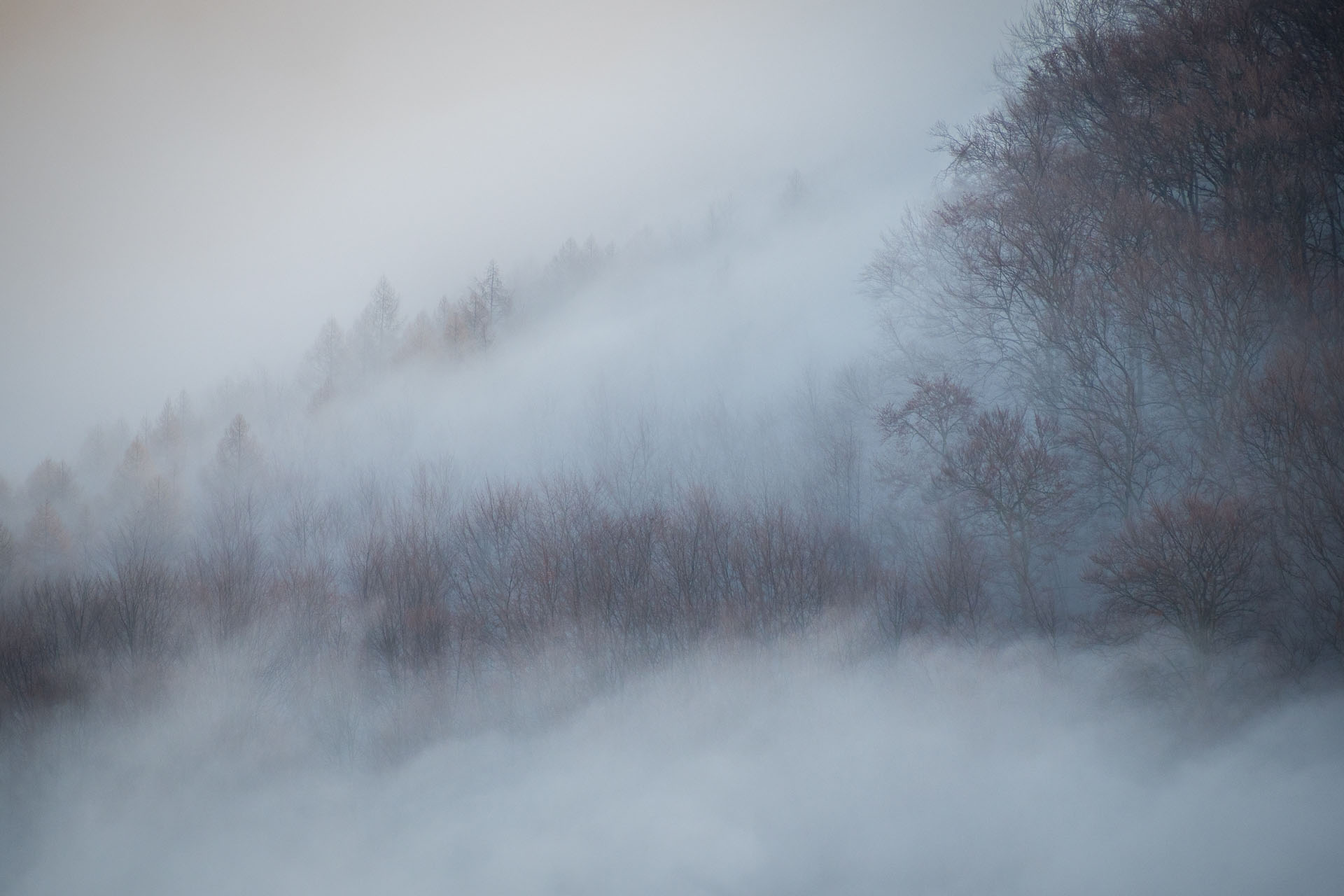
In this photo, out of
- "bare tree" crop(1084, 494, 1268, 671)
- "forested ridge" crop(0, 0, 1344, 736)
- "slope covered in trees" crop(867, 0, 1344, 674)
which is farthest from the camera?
"forested ridge" crop(0, 0, 1344, 736)

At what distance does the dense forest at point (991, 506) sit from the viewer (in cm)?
1136

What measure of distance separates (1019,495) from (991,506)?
0.58 meters

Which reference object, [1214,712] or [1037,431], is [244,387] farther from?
[1214,712]

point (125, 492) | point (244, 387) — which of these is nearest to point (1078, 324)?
point (125, 492)

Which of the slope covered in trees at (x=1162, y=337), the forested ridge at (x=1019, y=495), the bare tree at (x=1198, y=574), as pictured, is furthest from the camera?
the forested ridge at (x=1019, y=495)

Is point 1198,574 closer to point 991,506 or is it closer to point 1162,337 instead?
point 991,506

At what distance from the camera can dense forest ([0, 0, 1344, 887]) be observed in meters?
11.4

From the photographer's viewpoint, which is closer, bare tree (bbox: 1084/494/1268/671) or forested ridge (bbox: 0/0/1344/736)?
bare tree (bbox: 1084/494/1268/671)

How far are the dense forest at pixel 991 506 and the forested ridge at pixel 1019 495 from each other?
0.21ft

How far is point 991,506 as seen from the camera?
14203 mm

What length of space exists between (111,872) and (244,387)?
23.5 metres

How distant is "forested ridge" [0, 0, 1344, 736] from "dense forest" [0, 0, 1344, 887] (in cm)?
6

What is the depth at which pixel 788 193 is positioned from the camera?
3253 cm

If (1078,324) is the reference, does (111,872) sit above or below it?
below
